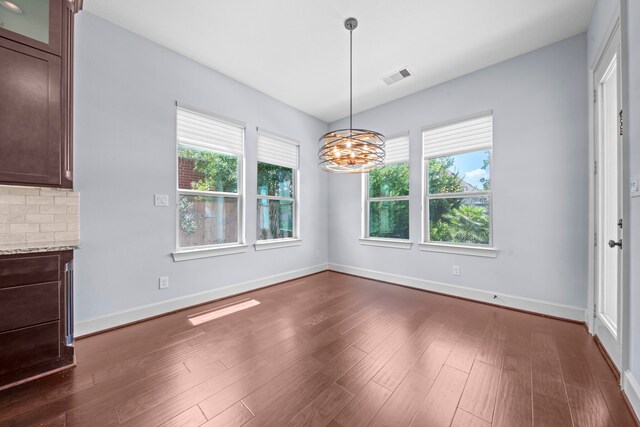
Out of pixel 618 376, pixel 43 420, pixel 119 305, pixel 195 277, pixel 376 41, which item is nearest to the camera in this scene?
pixel 43 420

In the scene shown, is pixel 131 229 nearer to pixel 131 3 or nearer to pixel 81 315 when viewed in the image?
pixel 81 315

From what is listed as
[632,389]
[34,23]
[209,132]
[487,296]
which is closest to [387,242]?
[487,296]

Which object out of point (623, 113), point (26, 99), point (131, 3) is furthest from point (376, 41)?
point (26, 99)

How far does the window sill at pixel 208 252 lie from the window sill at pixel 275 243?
24 centimetres

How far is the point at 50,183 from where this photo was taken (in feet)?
5.77

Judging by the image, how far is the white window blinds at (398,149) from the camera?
13.0 ft

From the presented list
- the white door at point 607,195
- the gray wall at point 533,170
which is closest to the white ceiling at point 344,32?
the gray wall at point 533,170

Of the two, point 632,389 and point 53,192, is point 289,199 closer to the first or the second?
point 53,192

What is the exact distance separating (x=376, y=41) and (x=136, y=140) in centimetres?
280

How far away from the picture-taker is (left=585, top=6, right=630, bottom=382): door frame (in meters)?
1.58

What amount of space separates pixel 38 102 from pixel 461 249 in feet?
14.4

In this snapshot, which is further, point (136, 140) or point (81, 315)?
point (136, 140)

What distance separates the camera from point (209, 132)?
3.25m

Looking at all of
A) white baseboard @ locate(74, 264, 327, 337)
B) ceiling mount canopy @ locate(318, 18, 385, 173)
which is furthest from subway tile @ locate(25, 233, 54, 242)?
ceiling mount canopy @ locate(318, 18, 385, 173)
